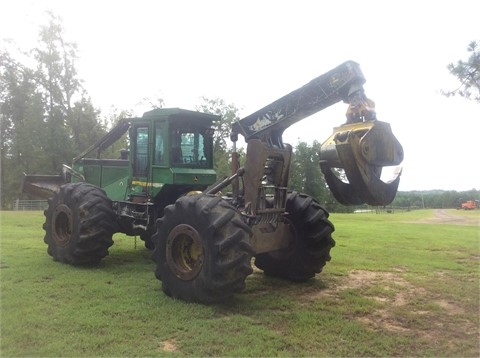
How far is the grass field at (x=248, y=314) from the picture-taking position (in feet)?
14.2

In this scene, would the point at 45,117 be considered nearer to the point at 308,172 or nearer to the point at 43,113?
the point at 43,113

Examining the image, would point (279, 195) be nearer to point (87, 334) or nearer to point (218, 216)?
point (218, 216)

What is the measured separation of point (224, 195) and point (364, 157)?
283 centimetres

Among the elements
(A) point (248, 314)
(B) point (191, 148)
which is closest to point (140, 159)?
(B) point (191, 148)

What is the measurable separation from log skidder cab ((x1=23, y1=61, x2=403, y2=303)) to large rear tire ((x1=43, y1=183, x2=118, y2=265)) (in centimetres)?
2

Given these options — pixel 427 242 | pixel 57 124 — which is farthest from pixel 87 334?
pixel 57 124

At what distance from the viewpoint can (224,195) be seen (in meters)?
7.22

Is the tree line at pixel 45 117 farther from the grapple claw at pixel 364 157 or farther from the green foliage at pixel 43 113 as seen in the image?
the grapple claw at pixel 364 157

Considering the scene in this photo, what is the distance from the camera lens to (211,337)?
179 inches

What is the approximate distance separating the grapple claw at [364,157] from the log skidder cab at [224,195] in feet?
0.04

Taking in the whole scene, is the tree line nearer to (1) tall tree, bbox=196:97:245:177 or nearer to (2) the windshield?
(1) tall tree, bbox=196:97:245:177

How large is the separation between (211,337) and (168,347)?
1.56 ft

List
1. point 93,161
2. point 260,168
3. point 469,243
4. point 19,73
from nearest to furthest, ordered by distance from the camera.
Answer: point 260,168 < point 93,161 < point 469,243 < point 19,73

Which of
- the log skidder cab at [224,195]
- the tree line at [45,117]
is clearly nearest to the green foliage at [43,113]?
the tree line at [45,117]
